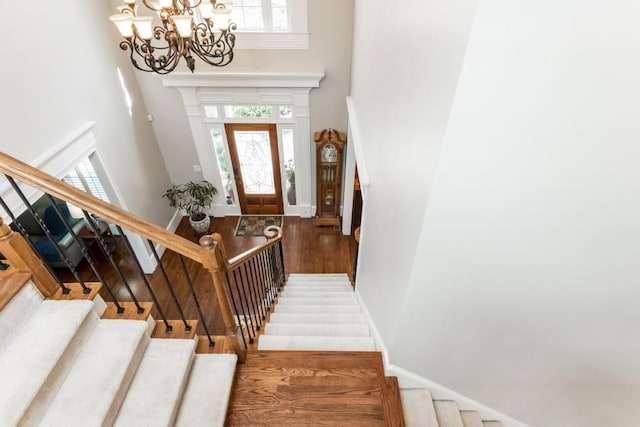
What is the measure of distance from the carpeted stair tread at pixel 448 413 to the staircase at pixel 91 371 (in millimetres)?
1413

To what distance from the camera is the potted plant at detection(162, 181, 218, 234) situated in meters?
5.64

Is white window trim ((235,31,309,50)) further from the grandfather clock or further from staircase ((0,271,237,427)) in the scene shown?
staircase ((0,271,237,427))

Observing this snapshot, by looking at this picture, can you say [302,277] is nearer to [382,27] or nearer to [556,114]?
[382,27]

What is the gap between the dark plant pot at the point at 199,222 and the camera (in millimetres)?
5707

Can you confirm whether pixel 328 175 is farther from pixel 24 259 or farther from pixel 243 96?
pixel 24 259

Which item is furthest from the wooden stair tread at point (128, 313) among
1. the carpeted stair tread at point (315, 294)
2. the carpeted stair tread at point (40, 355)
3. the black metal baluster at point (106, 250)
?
the carpeted stair tread at point (315, 294)

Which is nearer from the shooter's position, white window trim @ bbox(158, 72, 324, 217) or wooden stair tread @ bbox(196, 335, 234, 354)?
wooden stair tread @ bbox(196, 335, 234, 354)

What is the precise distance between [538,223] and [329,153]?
166 inches

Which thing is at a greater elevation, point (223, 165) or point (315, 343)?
point (315, 343)

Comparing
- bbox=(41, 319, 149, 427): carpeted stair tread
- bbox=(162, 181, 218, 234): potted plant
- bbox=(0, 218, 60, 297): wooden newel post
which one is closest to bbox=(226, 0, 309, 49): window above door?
bbox=(162, 181, 218, 234): potted plant

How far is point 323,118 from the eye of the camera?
532 centimetres

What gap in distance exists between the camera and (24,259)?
1.74 m

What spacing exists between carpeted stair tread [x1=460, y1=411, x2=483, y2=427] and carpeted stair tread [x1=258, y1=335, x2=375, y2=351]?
2.50ft

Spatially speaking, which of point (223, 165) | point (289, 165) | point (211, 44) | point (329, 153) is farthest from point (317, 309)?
point (223, 165)
